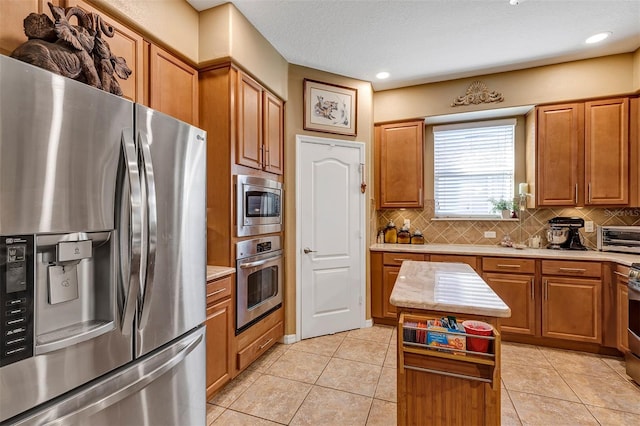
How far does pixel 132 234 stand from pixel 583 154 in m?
3.97

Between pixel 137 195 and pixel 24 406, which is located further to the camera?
pixel 137 195

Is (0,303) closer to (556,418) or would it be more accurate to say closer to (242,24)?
(242,24)

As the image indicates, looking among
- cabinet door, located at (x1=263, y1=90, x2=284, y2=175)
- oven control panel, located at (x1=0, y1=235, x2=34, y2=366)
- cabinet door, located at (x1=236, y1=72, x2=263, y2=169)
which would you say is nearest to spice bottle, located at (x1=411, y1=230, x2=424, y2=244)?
cabinet door, located at (x1=263, y1=90, x2=284, y2=175)

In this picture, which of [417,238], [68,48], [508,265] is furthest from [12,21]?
[508,265]

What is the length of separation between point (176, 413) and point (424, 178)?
3524mm

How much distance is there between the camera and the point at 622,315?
8.48ft

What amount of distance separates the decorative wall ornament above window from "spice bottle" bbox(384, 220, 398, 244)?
65.6 inches

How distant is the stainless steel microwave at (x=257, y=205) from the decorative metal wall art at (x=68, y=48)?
1.11 m

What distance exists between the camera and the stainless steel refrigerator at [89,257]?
826 millimetres

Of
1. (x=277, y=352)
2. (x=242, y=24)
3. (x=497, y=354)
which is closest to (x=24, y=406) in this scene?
(x=497, y=354)

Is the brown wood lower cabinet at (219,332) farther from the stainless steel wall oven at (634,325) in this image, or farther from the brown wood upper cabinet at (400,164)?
the stainless steel wall oven at (634,325)

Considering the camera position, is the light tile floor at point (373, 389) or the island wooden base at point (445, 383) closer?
the island wooden base at point (445, 383)

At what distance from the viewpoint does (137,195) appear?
43.3 inches

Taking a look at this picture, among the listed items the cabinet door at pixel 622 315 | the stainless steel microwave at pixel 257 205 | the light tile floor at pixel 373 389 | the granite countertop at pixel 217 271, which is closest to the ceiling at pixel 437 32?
the stainless steel microwave at pixel 257 205
